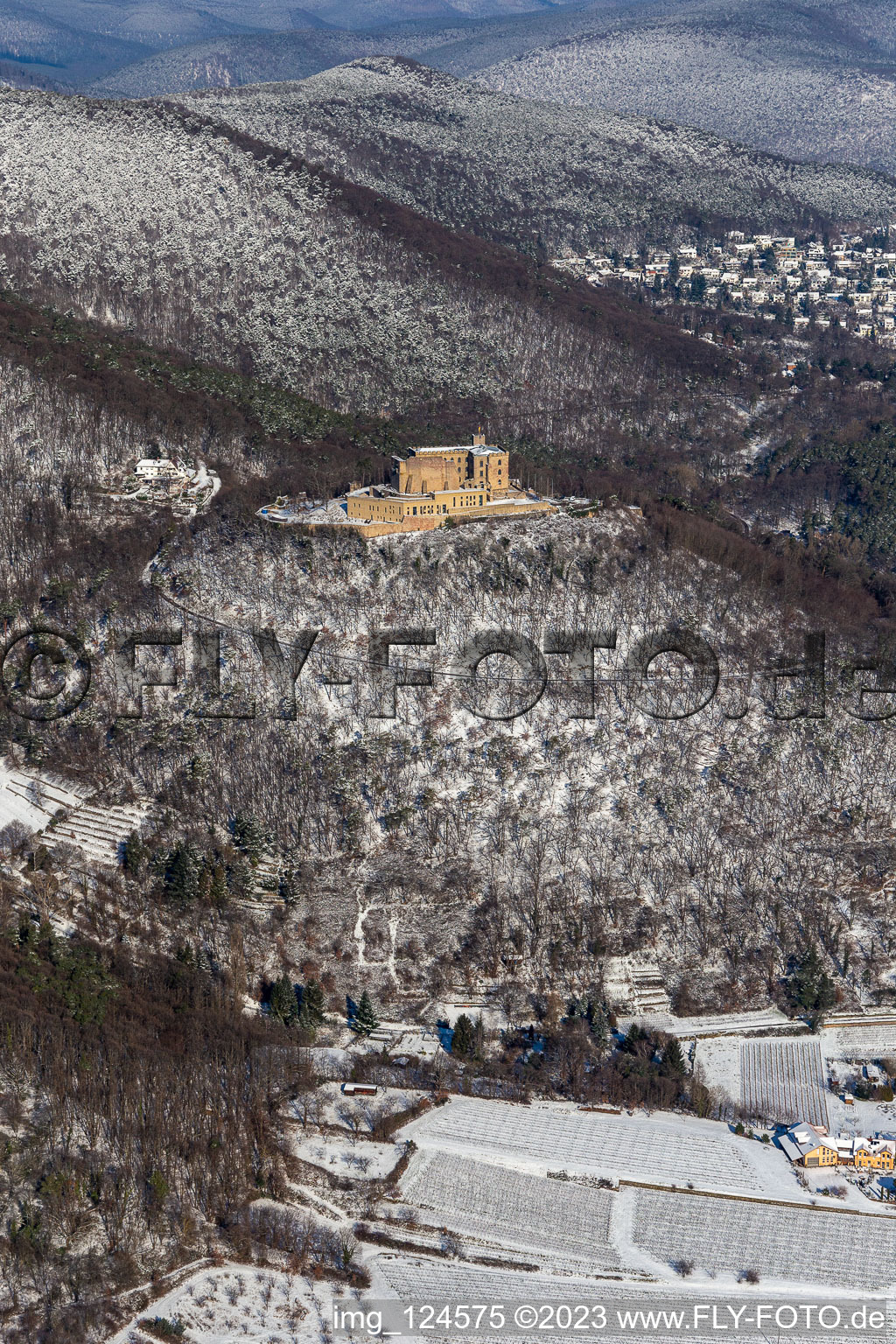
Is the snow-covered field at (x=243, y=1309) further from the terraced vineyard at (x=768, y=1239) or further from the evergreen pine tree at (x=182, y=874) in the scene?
the evergreen pine tree at (x=182, y=874)

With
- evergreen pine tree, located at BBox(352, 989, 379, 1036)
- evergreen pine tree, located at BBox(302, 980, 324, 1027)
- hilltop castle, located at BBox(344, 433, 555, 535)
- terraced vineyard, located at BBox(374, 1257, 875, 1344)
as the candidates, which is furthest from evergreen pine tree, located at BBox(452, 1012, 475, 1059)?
hilltop castle, located at BBox(344, 433, 555, 535)

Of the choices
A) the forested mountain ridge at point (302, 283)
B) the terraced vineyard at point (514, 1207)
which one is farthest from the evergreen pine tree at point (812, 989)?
the forested mountain ridge at point (302, 283)

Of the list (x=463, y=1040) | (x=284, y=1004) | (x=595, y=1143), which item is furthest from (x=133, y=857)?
(x=595, y=1143)

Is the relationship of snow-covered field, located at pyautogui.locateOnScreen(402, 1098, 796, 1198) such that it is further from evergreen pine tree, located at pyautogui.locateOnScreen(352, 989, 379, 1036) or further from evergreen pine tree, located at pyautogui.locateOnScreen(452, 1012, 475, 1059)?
evergreen pine tree, located at pyautogui.locateOnScreen(352, 989, 379, 1036)

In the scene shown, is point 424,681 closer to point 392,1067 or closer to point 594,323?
point 392,1067

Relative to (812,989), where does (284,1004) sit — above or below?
below

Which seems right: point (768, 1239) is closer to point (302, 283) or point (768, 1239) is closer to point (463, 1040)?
point (463, 1040)
